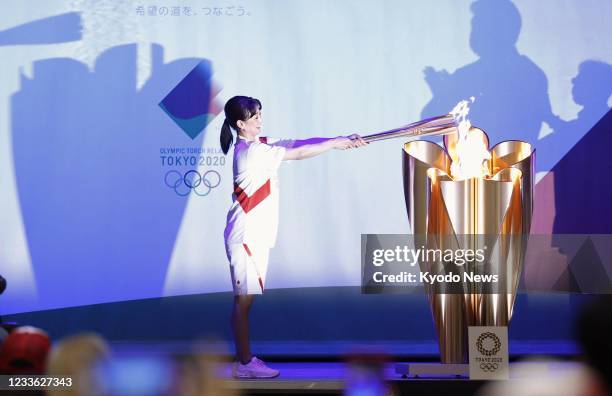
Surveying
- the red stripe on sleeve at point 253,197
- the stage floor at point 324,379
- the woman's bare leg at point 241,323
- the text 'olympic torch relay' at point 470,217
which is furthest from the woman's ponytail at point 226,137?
the stage floor at point 324,379

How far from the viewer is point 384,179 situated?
413 centimetres

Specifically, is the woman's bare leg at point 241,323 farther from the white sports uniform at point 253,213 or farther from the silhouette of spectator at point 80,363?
the silhouette of spectator at point 80,363

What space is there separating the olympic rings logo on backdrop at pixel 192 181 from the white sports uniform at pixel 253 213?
0.13 metres

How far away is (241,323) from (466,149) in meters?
1.49

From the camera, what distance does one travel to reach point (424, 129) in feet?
13.5

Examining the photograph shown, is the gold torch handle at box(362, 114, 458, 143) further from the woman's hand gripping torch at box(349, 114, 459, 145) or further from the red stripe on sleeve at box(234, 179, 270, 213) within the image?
the red stripe on sleeve at box(234, 179, 270, 213)

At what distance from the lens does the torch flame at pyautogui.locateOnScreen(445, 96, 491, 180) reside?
399 centimetres

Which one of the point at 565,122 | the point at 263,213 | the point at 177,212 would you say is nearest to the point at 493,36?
the point at 565,122

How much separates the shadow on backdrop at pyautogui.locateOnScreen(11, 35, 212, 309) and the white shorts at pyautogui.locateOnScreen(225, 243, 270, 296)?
360 mm

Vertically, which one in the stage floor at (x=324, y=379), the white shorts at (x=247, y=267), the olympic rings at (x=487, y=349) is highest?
the white shorts at (x=247, y=267)

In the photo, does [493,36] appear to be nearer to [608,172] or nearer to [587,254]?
[608,172]

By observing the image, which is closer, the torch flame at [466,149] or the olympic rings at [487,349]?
the olympic rings at [487,349]

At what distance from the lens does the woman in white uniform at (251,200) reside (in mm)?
4098

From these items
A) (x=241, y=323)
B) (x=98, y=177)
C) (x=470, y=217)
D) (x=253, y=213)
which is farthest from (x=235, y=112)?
(x=470, y=217)
